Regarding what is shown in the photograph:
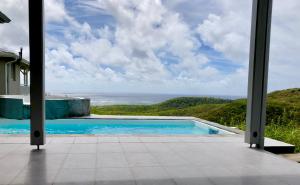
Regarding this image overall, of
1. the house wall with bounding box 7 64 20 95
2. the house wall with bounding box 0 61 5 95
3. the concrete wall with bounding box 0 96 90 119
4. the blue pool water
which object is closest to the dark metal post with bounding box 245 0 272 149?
the blue pool water

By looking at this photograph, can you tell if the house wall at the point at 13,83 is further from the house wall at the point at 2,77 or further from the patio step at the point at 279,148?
the patio step at the point at 279,148

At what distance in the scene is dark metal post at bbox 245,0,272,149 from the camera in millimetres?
4471

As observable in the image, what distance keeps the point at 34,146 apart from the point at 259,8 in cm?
446

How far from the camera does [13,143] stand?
461cm

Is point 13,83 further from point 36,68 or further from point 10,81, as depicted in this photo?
point 36,68

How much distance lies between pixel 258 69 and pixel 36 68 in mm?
3680

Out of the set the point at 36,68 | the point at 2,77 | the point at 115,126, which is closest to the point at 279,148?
the point at 36,68

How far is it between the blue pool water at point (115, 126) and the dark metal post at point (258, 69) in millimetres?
3796

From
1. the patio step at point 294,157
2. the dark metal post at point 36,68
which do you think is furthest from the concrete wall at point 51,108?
the patio step at point 294,157

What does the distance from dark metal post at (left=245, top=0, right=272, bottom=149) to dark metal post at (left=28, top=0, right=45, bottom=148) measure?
11.5 ft

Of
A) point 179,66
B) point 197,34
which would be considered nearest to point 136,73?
point 179,66

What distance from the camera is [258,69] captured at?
454cm

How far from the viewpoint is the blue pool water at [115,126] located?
872 cm

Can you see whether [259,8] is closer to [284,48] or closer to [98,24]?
[284,48]
